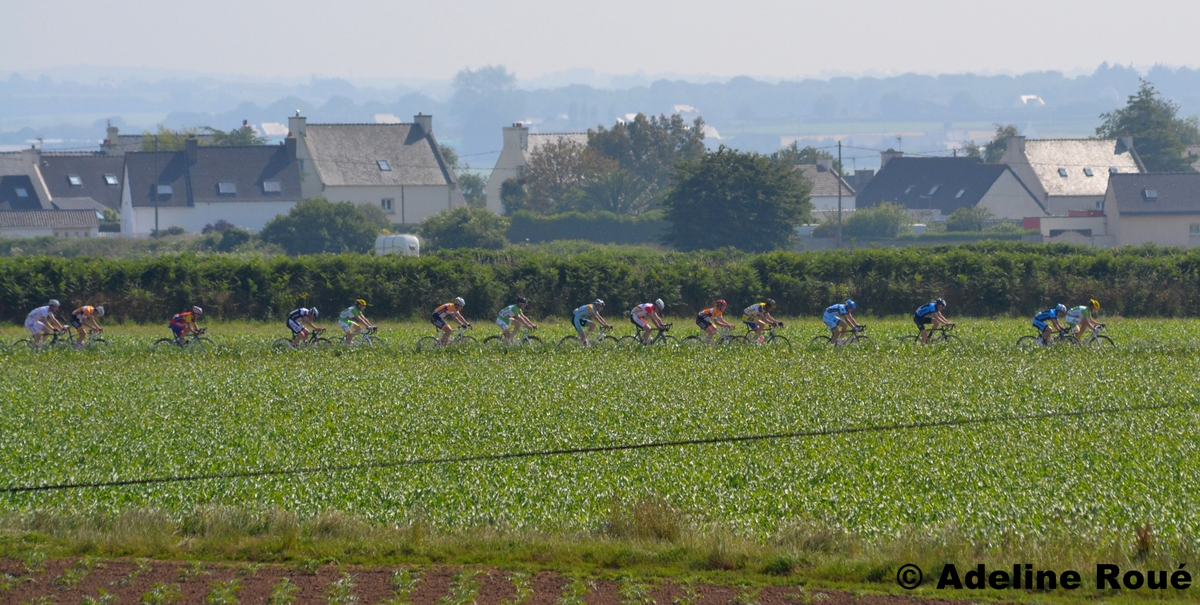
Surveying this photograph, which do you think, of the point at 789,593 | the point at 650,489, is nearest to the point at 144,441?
the point at 650,489

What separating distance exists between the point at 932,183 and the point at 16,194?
7063 centimetres

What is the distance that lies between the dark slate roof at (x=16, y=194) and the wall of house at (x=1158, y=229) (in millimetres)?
74025

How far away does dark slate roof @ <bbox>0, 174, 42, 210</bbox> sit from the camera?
3519 inches

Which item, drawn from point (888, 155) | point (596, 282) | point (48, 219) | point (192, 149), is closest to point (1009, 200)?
point (888, 155)

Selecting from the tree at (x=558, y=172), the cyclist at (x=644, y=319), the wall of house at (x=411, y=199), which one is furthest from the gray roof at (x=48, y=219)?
the cyclist at (x=644, y=319)

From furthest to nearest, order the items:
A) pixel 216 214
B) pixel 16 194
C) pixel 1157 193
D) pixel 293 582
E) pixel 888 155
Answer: pixel 888 155 → pixel 16 194 → pixel 216 214 → pixel 1157 193 → pixel 293 582

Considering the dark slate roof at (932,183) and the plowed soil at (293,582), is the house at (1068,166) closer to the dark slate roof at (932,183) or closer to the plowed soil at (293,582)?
the dark slate roof at (932,183)

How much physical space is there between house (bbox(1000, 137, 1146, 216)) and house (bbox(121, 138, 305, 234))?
54091 millimetres

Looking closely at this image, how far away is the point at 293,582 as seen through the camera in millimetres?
11781

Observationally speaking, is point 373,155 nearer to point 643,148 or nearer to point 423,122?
point 423,122

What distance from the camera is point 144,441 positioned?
17875mm

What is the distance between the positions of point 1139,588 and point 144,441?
13361 millimetres

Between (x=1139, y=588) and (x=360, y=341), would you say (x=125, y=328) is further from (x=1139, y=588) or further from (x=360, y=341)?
(x=1139, y=588)

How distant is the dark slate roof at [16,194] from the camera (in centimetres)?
Result: 8938
